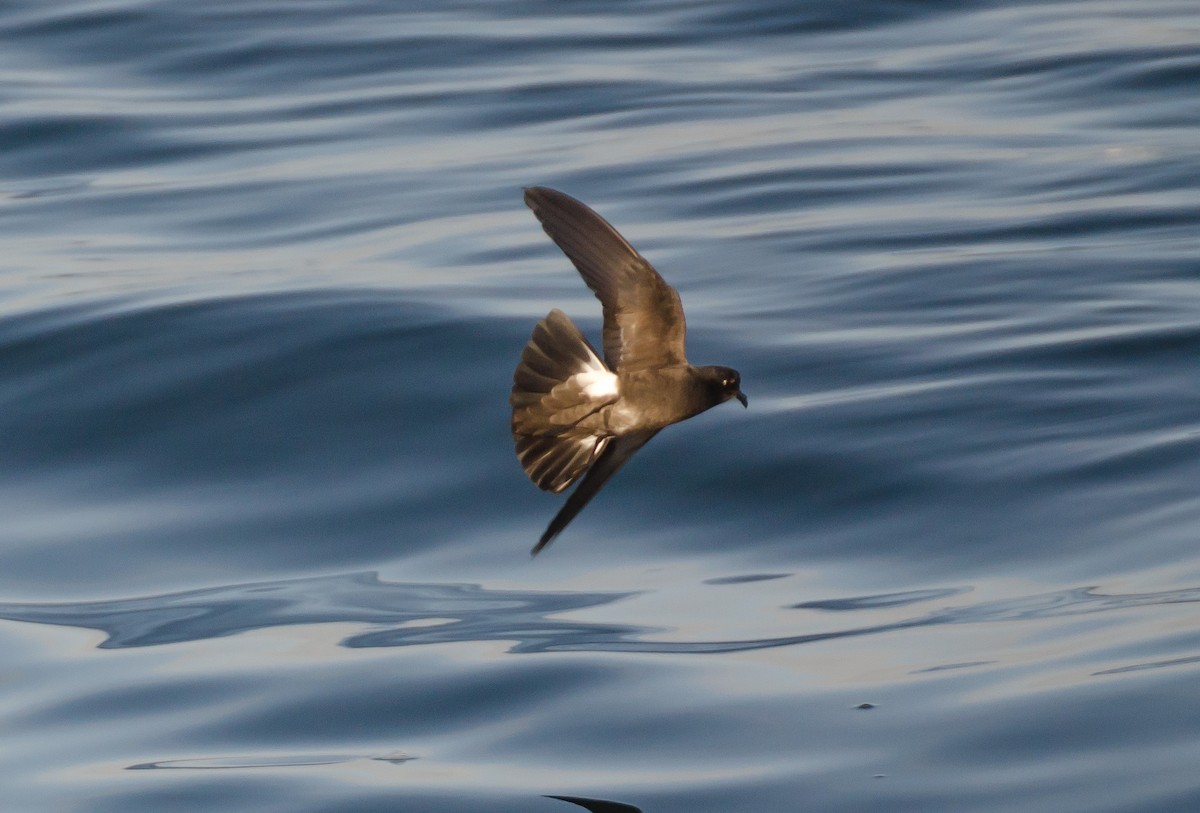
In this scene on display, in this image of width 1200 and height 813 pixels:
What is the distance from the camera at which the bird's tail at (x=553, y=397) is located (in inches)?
165

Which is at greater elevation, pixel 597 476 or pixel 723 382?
pixel 723 382

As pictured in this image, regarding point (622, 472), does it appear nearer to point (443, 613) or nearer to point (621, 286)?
point (443, 613)

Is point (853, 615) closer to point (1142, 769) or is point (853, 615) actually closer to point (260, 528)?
point (1142, 769)

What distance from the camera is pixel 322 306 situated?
10695 millimetres

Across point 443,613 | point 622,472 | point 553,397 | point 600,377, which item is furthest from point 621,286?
point 622,472

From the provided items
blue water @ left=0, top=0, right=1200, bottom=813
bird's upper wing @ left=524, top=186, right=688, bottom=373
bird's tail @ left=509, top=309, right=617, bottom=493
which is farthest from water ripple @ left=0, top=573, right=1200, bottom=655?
bird's tail @ left=509, top=309, right=617, bottom=493

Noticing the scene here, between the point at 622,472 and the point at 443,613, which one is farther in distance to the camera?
the point at 622,472

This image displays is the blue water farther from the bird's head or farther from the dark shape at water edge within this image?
the bird's head

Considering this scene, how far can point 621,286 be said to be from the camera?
4453 mm

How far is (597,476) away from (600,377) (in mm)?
239

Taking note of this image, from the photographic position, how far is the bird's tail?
13.7 ft

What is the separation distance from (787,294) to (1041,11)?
33.6 feet

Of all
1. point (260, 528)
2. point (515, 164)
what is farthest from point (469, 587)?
point (515, 164)

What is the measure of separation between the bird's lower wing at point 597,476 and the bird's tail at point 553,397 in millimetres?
68
